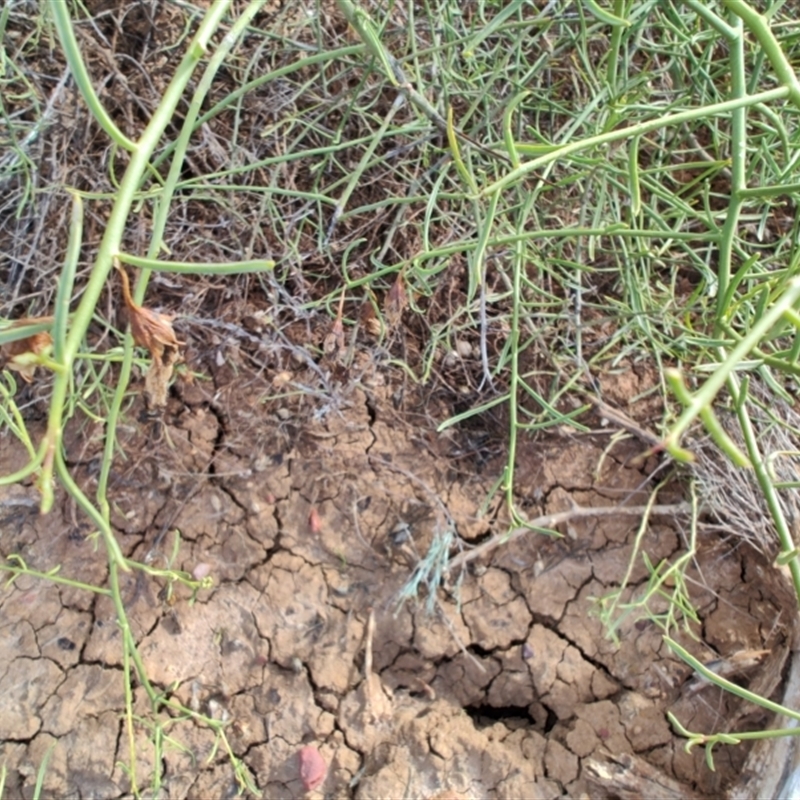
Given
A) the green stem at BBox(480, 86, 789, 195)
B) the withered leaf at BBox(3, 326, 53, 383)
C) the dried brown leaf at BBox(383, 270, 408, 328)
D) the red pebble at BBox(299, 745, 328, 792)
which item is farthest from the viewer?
the red pebble at BBox(299, 745, 328, 792)

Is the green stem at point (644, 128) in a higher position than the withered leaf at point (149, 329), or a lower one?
higher

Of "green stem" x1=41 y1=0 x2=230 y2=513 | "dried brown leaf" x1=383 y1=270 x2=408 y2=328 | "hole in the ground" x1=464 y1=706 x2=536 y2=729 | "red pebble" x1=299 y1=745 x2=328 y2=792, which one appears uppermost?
"green stem" x1=41 y1=0 x2=230 y2=513

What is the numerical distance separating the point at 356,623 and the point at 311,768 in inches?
13.3

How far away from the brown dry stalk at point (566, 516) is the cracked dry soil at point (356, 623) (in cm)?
3

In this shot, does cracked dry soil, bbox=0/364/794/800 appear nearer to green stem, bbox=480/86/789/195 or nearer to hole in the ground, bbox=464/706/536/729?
hole in the ground, bbox=464/706/536/729

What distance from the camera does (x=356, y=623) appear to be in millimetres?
1814

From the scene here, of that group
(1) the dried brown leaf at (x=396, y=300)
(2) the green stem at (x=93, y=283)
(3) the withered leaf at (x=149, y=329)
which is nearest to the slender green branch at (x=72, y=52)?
(2) the green stem at (x=93, y=283)

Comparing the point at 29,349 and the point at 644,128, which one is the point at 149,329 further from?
the point at 644,128

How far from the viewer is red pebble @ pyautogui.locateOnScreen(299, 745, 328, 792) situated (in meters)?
1.73

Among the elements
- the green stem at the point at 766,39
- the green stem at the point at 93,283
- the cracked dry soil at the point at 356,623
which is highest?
the green stem at the point at 766,39

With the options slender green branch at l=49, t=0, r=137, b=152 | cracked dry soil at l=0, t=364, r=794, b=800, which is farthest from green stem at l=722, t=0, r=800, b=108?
cracked dry soil at l=0, t=364, r=794, b=800

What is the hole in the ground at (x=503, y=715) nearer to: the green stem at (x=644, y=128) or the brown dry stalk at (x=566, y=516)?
the brown dry stalk at (x=566, y=516)

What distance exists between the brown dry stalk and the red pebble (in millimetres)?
533

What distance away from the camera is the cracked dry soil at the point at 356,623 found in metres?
1.73
